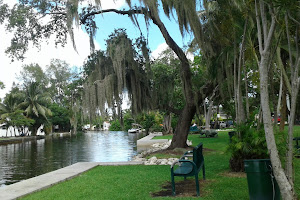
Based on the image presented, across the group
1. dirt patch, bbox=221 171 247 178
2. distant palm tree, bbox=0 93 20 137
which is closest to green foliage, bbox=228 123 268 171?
dirt patch, bbox=221 171 247 178

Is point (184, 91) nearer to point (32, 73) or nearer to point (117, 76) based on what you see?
point (117, 76)

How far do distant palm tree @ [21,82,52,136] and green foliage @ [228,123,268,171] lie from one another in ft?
123

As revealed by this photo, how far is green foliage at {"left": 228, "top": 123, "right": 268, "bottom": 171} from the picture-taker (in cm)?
652

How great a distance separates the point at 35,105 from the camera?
42.8m

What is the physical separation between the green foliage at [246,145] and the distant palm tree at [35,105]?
37.5 metres

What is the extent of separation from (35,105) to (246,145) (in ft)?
133

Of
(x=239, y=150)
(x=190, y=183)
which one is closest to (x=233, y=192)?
(x=190, y=183)

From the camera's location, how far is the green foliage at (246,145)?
6.52 m

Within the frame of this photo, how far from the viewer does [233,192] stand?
529 cm

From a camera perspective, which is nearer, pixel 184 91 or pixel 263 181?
pixel 263 181

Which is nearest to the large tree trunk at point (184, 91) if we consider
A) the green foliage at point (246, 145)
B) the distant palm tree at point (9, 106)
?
the green foliage at point (246, 145)

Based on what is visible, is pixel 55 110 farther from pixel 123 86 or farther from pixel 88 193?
pixel 88 193

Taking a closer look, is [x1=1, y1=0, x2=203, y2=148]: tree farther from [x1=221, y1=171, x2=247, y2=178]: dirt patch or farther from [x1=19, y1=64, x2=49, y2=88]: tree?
[x1=19, y1=64, x2=49, y2=88]: tree

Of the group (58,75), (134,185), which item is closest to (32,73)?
(58,75)
